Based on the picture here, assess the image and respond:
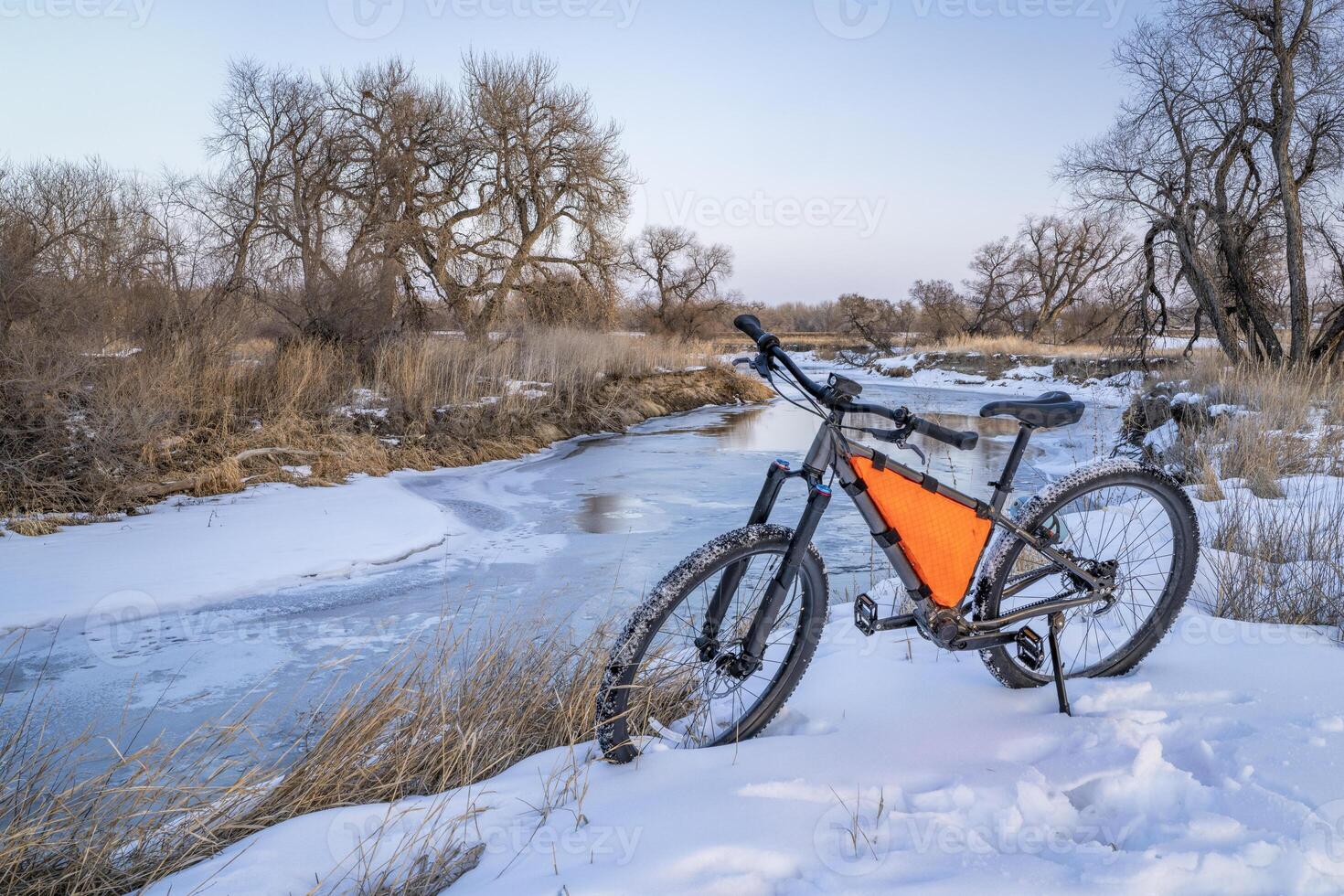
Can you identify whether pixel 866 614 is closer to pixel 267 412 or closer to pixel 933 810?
pixel 933 810

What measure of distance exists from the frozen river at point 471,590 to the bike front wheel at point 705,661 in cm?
87

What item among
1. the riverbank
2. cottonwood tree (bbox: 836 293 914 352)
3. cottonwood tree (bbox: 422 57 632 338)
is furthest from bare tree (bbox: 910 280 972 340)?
the riverbank

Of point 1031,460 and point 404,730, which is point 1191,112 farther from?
point 404,730

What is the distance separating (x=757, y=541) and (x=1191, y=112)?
46.1 ft

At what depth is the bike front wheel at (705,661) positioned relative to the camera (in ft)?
6.58

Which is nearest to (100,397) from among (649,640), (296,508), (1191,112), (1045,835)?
(296,508)

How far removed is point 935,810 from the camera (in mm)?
1781

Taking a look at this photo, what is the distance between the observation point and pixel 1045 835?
65.4 inches

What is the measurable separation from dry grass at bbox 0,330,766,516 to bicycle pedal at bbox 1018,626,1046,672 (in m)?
6.86

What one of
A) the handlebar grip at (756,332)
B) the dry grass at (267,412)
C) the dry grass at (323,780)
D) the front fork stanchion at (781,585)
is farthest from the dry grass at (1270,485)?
the dry grass at (267,412)

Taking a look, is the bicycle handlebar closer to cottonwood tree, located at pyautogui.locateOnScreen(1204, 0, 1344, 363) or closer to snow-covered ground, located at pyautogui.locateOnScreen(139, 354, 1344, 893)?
snow-covered ground, located at pyautogui.locateOnScreen(139, 354, 1344, 893)

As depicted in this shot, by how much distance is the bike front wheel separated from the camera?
6.58 feet

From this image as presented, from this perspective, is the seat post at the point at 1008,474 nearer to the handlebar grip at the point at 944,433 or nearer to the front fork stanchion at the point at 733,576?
the handlebar grip at the point at 944,433

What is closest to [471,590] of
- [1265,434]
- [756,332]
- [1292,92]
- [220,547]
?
[220,547]
